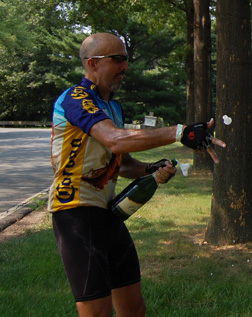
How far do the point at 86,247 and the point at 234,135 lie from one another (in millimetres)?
3548

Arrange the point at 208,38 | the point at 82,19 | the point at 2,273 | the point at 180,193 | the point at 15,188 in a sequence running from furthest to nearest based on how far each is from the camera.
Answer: the point at 82,19
the point at 208,38
the point at 15,188
the point at 180,193
the point at 2,273

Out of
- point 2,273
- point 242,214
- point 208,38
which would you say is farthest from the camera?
point 208,38

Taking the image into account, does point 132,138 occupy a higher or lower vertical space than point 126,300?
higher

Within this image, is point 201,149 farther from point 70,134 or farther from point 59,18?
point 59,18

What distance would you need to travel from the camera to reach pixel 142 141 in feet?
8.05

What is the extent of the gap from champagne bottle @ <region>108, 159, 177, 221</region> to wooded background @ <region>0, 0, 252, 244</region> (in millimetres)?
3009

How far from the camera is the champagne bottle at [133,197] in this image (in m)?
2.87

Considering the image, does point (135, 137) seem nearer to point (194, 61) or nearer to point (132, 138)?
point (132, 138)

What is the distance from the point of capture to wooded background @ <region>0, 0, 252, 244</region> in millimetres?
5867

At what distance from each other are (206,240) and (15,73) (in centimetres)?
5155

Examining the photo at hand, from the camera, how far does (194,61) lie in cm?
1227

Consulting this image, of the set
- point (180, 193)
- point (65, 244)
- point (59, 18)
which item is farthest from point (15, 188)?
point (65, 244)

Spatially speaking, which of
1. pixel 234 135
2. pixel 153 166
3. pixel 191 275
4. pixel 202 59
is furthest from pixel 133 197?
pixel 202 59

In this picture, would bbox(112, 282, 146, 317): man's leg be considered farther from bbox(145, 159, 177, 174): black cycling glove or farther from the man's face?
the man's face
